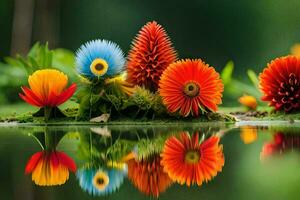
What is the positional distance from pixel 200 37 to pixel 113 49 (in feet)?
5.07

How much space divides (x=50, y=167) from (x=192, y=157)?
28 centimetres

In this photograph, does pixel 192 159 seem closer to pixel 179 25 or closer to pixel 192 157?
pixel 192 157

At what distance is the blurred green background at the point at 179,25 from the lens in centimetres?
340

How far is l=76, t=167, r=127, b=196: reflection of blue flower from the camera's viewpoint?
3.36 feet

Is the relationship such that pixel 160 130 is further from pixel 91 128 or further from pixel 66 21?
pixel 66 21

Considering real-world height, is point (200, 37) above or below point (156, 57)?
above

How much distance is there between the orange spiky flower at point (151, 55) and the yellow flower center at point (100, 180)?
97 centimetres

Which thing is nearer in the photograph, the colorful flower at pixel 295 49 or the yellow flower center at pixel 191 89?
the yellow flower center at pixel 191 89

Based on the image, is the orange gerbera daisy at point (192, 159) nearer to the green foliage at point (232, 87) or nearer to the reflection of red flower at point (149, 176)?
the reflection of red flower at point (149, 176)

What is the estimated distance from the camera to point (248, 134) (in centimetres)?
178

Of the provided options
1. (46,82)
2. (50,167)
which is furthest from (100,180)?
(46,82)

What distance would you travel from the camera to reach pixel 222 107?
2781 millimetres

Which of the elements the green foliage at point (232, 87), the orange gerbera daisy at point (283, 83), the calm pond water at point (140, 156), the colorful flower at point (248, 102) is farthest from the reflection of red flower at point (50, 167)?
the green foliage at point (232, 87)

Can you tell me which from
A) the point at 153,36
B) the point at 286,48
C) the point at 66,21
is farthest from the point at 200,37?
the point at 153,36
